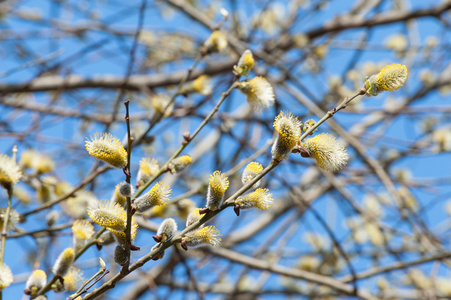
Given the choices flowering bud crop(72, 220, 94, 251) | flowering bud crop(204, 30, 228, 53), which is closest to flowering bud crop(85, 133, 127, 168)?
flowering bud crop(72, 220, 94, 251)

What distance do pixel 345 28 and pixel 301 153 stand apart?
8.49 feet

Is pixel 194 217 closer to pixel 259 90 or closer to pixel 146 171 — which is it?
pixel 146 171

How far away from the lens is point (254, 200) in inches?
40.4

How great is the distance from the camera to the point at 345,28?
3303 millimetres

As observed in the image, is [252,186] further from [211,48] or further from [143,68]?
[143,68]

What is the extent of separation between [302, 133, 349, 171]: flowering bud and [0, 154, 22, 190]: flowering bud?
0.84 metres

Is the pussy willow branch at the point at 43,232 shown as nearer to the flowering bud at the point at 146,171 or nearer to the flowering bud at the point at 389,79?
the flowering bud at the point at 146,171

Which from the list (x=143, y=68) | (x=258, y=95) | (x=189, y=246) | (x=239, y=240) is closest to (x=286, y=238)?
(x=239, y=240)

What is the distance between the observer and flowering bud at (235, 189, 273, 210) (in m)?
1.02

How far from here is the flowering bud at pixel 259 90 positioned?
4.53ft

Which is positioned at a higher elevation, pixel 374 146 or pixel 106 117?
pixel 106 117

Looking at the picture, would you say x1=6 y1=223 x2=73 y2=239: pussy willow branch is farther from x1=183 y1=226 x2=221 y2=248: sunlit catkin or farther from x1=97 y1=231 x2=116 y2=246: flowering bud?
x1=183 y1=226 x2=221 y2=248: sunlit catkin

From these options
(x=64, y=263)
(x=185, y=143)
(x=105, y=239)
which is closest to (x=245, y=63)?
(x=185, y=143)

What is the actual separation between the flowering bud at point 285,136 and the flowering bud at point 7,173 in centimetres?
78
